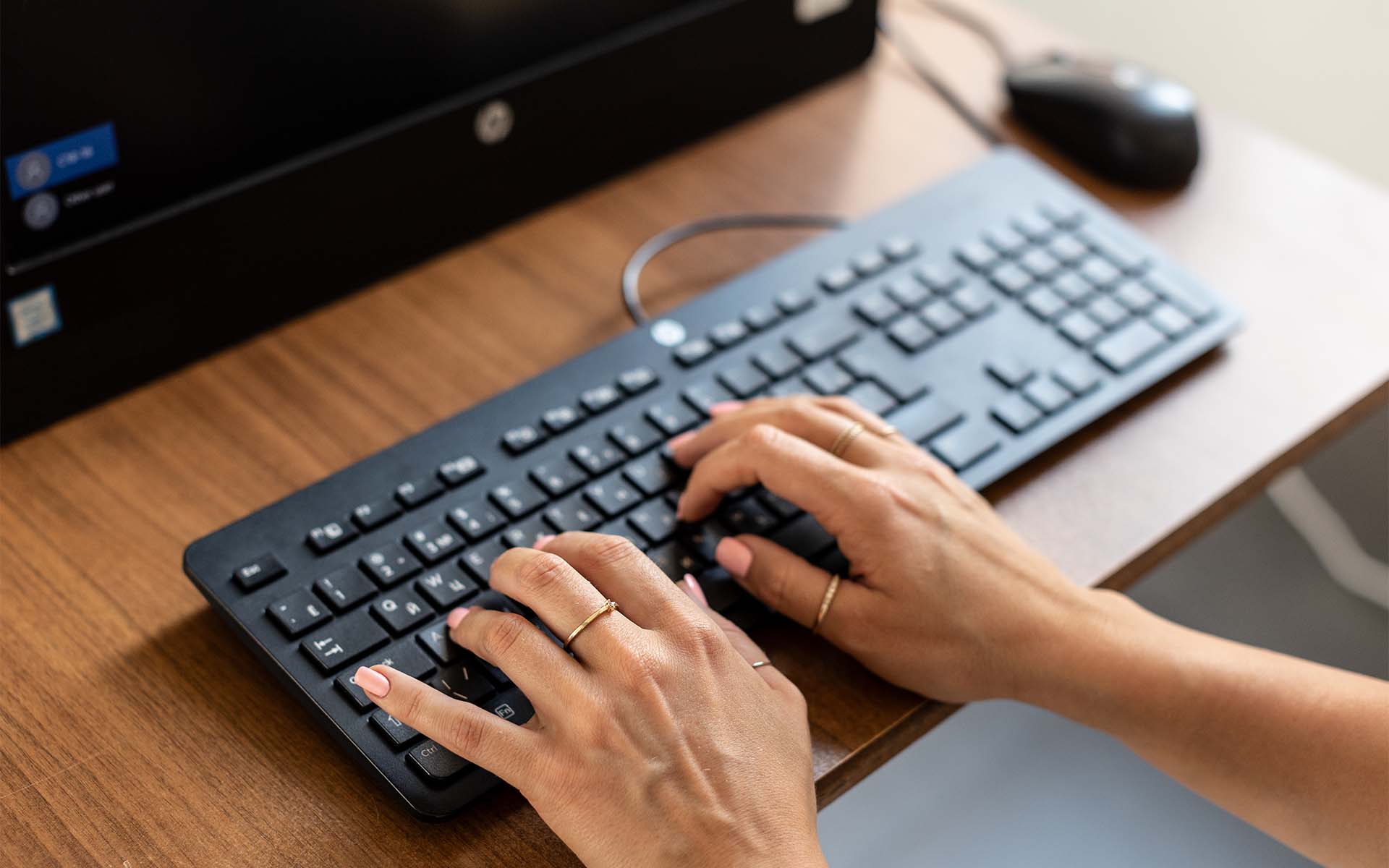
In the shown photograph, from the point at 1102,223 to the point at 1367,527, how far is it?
0.40 meters

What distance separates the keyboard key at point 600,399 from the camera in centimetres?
70

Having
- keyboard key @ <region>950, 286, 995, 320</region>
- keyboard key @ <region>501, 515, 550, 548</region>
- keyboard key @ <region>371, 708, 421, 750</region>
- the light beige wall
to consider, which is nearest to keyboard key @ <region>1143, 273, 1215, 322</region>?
keyboard key @ <region>950, 286, 995, 320</region>

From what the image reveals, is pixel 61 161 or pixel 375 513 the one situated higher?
pixel 61 161

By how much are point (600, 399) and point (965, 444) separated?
0.20 meters

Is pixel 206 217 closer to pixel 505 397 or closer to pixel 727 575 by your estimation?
pixel 505 397

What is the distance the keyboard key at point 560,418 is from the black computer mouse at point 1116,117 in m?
0.46

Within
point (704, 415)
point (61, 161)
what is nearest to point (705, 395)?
point (704, 415)

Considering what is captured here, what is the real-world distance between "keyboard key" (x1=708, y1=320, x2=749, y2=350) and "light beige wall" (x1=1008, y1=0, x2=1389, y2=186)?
1.41 m

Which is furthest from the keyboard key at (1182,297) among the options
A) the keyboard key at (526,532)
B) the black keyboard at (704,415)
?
the keyboard key at (526,532)

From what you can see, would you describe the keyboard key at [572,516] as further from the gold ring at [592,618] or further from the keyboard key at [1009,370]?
the keyboard key at [1009,370]

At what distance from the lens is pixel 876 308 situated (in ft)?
2.57

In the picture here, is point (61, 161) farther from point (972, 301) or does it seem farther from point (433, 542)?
point (972, 301)

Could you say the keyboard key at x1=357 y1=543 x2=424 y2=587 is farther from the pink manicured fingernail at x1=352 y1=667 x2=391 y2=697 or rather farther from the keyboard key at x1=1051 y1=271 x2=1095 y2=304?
the keyboard key at x1=1051 y1=271 x2=1095 y2=304

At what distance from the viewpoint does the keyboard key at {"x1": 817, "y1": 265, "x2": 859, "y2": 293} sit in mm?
798
